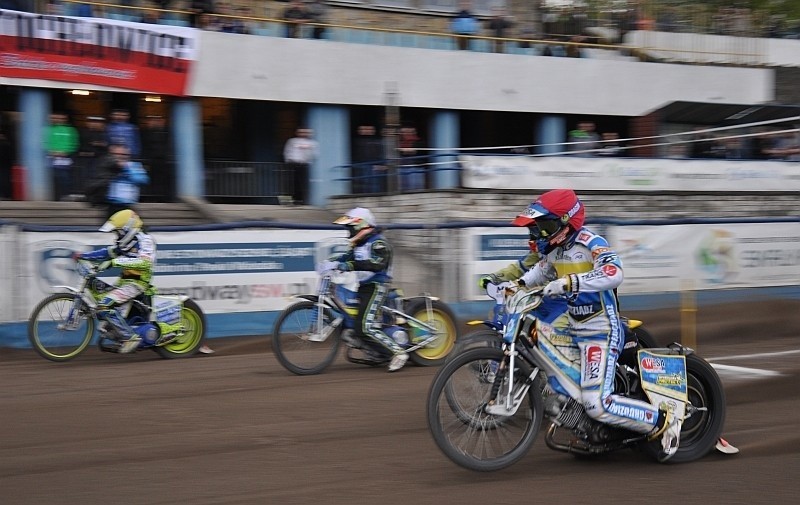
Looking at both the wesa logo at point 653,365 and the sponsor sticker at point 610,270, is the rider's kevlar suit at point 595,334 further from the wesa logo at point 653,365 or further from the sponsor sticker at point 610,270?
the wesa logo at point 653,365

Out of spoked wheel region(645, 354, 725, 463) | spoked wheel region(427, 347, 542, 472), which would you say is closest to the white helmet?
spoked wheel region(427, 347, 542, 472)

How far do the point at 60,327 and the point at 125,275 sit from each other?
36.7 inches

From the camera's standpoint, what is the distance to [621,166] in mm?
20250

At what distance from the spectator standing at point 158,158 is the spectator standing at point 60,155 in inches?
70.3

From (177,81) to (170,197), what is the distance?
8.36 ft

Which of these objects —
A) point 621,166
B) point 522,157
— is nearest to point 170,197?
point 522,157

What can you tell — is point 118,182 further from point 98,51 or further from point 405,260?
point 98,51

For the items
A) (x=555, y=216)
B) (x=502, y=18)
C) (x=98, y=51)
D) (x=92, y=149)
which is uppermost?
(x=502, y=18)

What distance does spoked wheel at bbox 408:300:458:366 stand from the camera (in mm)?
11109

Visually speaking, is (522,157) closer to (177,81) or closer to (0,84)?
(177,81)

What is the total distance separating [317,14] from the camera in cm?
2306

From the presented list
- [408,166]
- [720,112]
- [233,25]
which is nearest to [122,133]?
[233,25]

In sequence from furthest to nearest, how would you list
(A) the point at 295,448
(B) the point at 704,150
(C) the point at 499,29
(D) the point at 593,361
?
(C) the point at 499,29 → (B) the point at 704,150 → (A) the point at 295,448 → (D) the point at 593,361

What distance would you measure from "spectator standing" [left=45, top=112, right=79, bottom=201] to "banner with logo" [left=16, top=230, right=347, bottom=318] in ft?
19.3
